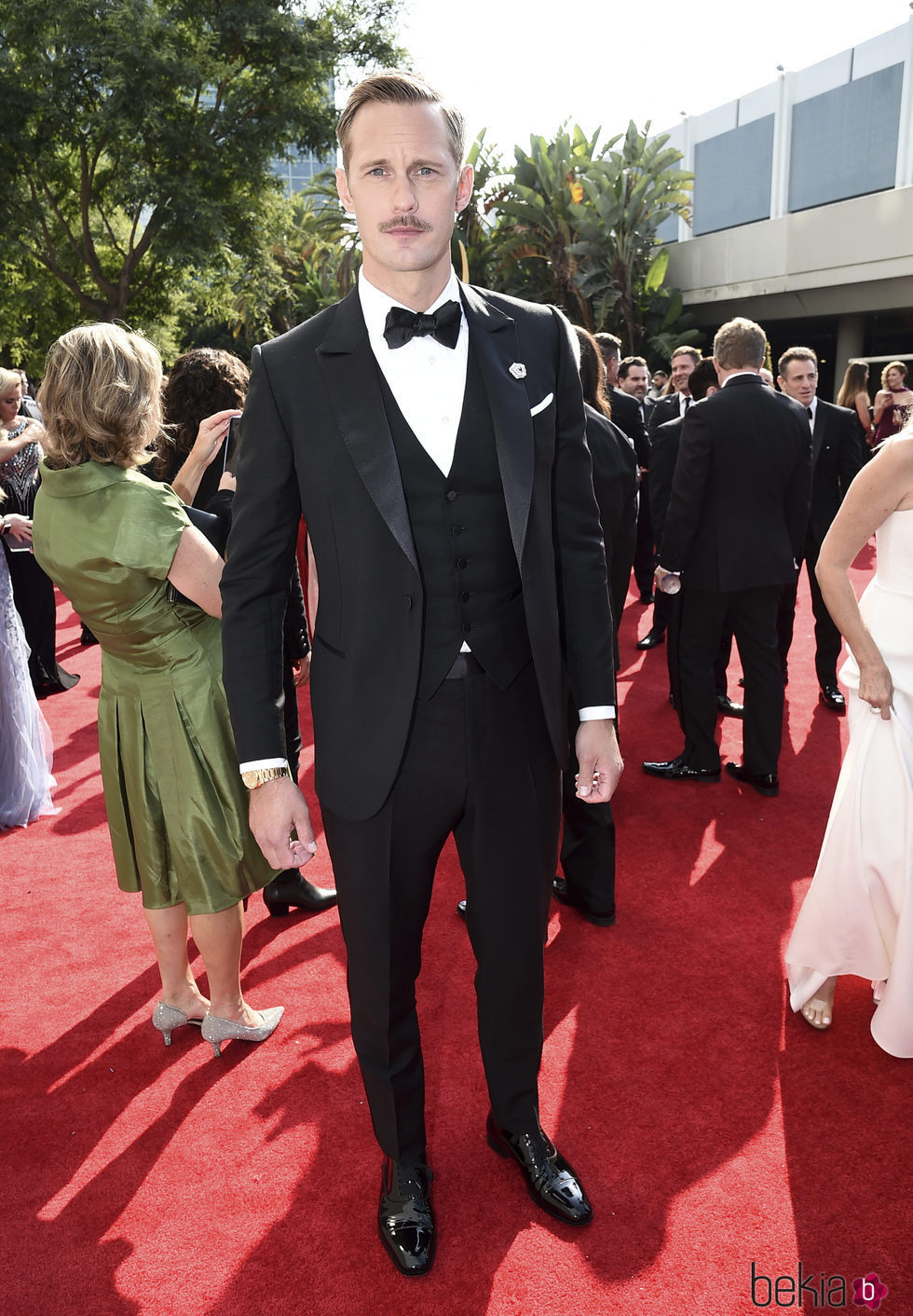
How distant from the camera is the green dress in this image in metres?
2.34

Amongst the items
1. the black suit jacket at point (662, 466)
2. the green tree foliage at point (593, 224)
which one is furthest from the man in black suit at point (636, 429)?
the green tree foliage at point (593, 224)

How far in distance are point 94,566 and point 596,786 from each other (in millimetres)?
1354

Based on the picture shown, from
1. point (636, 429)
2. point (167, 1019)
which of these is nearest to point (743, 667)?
point (636, 429)

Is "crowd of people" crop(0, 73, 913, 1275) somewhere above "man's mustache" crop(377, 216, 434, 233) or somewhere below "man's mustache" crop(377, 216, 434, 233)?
below

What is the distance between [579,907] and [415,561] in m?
2.18

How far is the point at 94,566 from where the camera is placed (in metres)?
2.34

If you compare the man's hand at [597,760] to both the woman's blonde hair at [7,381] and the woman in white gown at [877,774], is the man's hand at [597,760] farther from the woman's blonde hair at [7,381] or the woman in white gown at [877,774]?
the woman's blonde hair at [7,381]

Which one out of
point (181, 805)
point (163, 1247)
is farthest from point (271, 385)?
point (163, 1247)

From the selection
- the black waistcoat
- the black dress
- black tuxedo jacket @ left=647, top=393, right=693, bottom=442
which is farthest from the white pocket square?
black tuxedo jacket @ left=647, top=393, right=693, bottom=442

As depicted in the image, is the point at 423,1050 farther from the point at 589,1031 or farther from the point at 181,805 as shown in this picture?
the point at 181,805

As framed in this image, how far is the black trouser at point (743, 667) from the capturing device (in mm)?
4469

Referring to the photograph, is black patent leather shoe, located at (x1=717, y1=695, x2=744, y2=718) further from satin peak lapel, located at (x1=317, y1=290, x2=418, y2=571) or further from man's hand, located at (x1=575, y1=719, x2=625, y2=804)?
satin peak lapel, located at (x1=317, y1=290, x2=418, y2=571)

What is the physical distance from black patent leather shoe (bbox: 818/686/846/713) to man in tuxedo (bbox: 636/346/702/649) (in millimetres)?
1453

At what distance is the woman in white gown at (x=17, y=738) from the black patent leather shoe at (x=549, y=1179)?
3041mm
